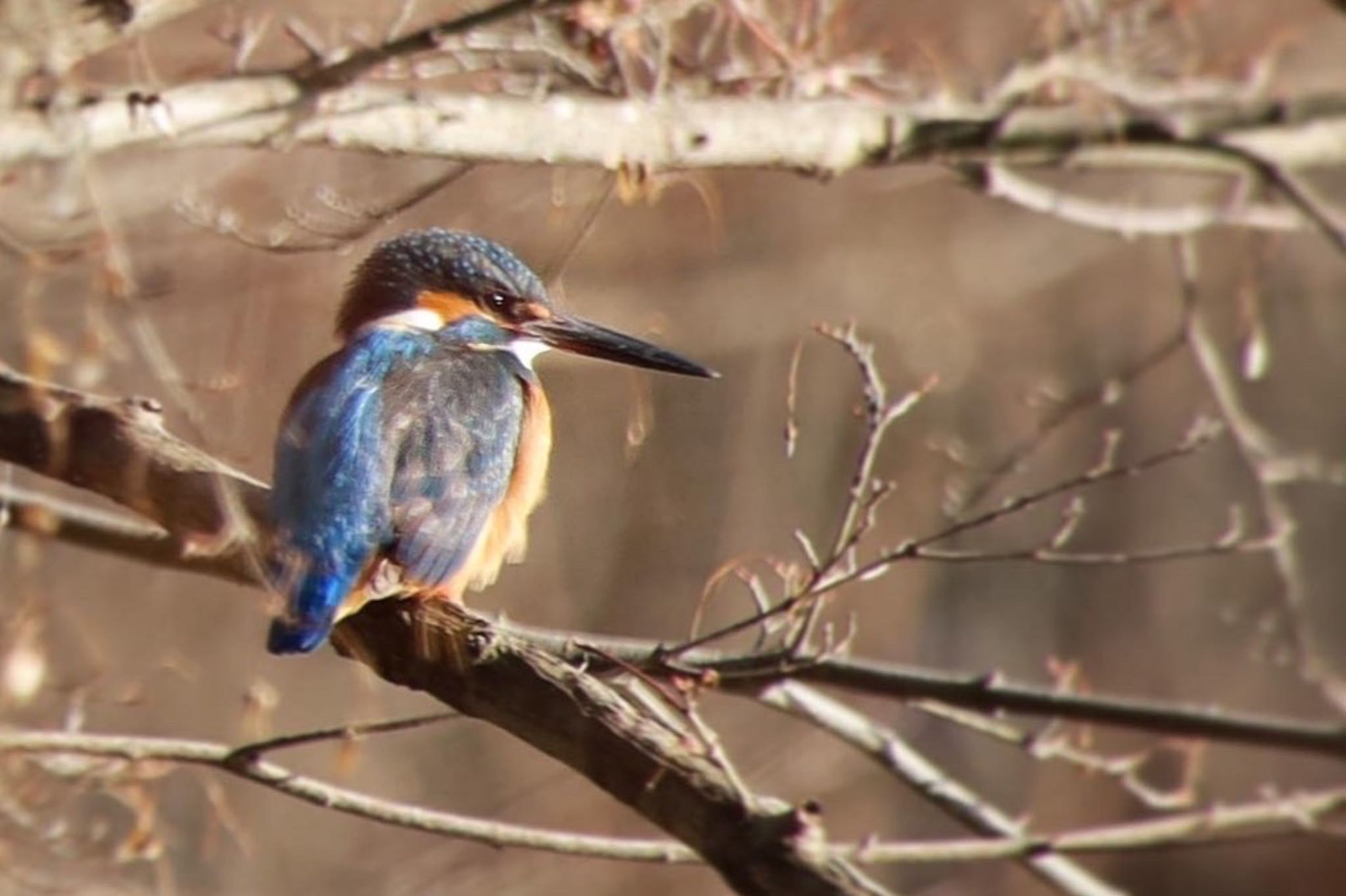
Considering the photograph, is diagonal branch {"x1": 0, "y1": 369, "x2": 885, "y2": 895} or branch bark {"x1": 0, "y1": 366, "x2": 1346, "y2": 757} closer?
diagonal branch {"x1": 0, "y1": 369, "x2": 885, "y2": 895}

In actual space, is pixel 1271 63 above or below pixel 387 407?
above

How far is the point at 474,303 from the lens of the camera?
210 centimetres

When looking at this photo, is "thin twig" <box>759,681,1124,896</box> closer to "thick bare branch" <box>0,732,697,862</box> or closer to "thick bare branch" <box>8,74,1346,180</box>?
"thick bare branch" <box>0,732,697,862</box>

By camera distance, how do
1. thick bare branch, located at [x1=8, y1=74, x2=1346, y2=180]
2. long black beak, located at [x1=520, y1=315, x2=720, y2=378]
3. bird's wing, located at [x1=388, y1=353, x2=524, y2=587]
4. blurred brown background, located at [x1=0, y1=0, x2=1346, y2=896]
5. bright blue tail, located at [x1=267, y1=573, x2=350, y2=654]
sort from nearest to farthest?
bright blue tail, located at [x1=267, y1=573, x2=350, y2=654]
bird's wing, located at [x1=388, y1=353, x2=524, y2=587]
long black beak, located at [x1=520, y1=315, x2=720, y2=378]
thick bare branch, located at [x1=8, y1=74, x2=1346, y2=180]
blurred brown background, located at [x1=0, y1=0, x2=1346, y2=896]

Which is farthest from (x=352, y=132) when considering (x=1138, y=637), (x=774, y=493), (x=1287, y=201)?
(x=1138, y=637)

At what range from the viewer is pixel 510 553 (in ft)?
7.44

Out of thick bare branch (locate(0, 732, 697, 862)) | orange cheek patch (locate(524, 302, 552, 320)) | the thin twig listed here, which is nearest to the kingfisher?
orange cheek patch (locate(524, 302, 552, 320))

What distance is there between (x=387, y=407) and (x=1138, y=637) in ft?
14.1

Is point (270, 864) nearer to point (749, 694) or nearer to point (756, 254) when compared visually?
point (756, 254)

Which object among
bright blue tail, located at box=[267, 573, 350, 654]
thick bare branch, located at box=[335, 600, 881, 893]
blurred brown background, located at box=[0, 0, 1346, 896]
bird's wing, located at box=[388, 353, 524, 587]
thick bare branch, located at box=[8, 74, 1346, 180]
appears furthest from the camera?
blurred brown background, located at box=[0, 0, 1346, 896]

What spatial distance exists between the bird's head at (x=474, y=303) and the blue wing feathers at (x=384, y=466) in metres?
0.03

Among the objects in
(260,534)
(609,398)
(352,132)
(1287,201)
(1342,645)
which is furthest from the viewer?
(1342,645)

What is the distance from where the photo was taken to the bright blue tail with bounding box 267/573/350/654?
1828 mm

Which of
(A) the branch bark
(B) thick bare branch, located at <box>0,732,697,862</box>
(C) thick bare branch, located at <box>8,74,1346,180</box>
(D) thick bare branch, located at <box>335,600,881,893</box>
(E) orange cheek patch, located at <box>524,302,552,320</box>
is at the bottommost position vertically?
(B) thick bare branch, located at <box>0,732,697,862</box>
